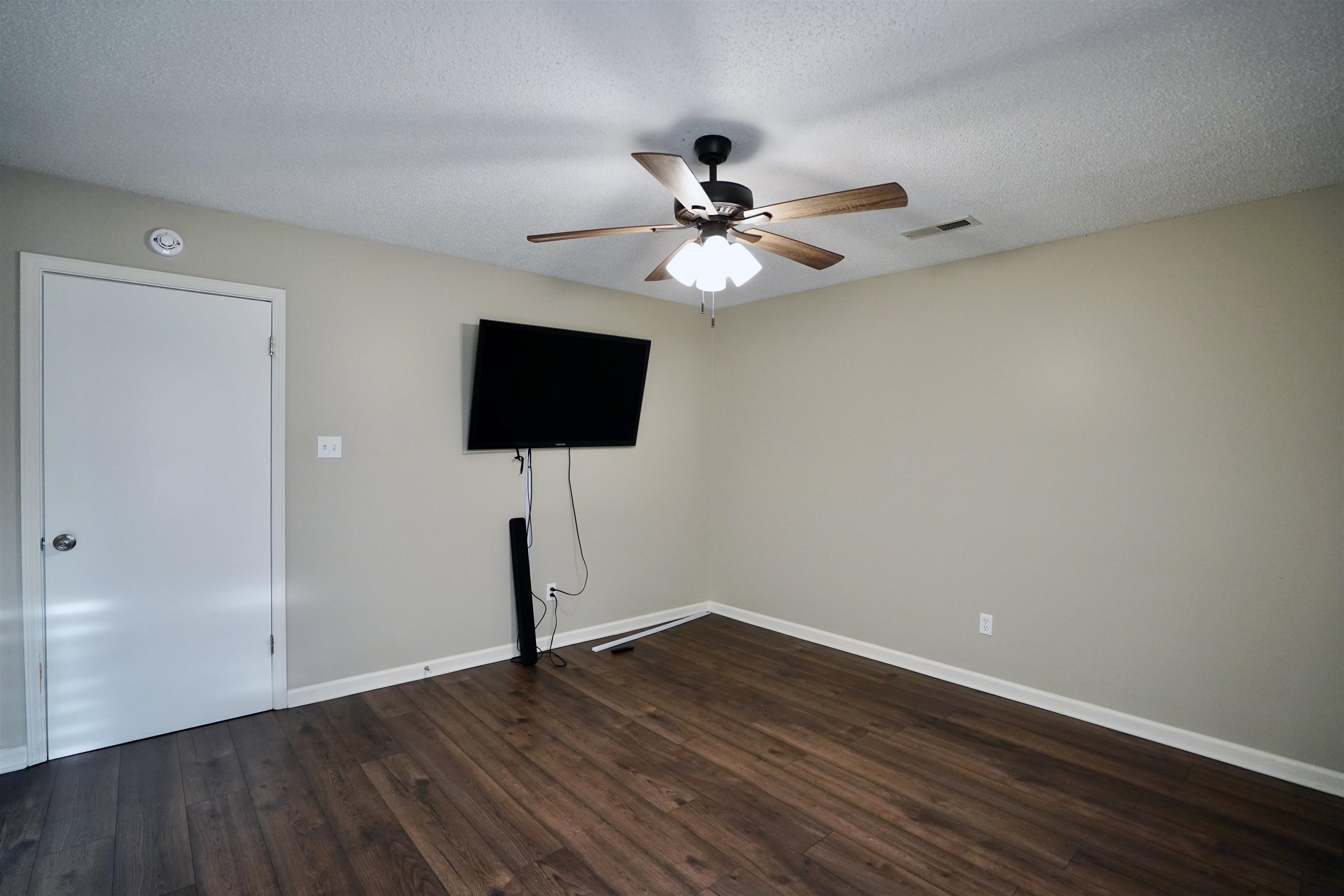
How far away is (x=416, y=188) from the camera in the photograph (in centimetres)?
274

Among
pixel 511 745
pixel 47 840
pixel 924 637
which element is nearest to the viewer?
pixel 47 840

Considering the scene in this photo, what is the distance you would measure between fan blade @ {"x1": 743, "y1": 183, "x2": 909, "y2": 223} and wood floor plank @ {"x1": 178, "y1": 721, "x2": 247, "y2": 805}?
2.95 meters

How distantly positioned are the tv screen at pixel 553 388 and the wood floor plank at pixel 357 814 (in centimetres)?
166

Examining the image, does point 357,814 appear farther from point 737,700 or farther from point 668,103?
point 668,103

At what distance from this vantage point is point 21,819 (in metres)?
2.26

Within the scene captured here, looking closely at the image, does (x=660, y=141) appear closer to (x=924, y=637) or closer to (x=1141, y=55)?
(x=1141, y=55)

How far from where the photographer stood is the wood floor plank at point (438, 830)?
2002 mm

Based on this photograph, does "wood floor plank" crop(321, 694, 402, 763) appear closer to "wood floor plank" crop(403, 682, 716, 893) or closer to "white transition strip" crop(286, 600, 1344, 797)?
"white transition strip" crop(286, 600, 1344, 797)

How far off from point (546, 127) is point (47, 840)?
2929 mm

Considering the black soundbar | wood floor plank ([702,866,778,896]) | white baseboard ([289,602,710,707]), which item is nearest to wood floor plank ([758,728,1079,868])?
wood floor plank ([702,866,778,896])

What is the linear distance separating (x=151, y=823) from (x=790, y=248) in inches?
125

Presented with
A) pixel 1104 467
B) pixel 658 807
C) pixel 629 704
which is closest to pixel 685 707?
pixel 629 704

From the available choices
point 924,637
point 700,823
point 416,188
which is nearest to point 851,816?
point 700,823

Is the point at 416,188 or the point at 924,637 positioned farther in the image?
the point at 924,637
